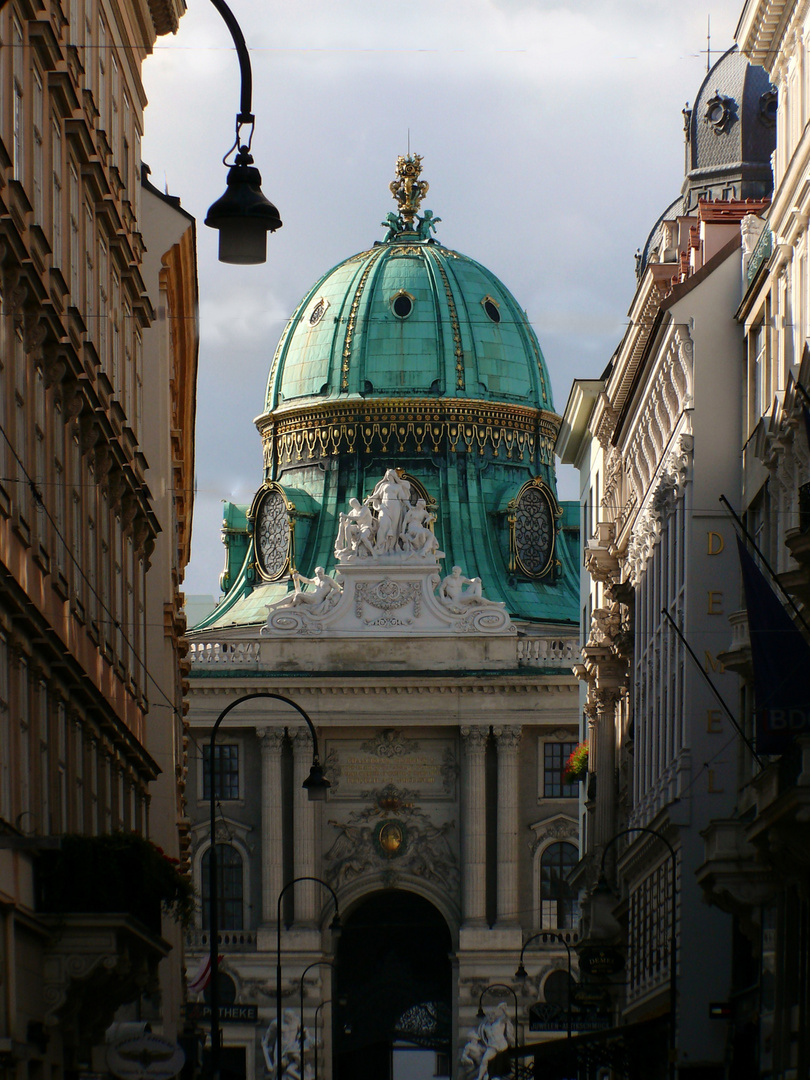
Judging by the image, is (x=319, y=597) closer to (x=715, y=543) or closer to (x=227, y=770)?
(x=227, y=770)

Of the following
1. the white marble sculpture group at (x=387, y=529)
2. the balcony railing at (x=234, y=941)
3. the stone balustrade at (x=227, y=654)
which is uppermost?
the white marble sculpture group at (x=387, y=529)

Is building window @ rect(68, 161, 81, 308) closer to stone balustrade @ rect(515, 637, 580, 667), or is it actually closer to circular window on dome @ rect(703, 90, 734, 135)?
circular window on dome @ rect(703, 90, 734, 135)

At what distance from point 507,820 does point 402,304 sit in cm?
2440

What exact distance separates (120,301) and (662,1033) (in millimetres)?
20256

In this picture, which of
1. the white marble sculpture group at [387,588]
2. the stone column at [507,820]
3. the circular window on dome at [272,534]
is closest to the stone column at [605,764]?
the stone column at [507,820]

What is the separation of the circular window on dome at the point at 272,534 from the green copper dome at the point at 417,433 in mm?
75

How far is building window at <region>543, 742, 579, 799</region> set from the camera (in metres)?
101

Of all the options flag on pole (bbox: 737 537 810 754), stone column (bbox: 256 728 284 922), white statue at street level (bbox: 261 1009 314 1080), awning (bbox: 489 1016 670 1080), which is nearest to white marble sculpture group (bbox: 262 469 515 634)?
stone column (bbox: 256 728 284 922)

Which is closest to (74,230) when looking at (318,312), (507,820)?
(507,820)

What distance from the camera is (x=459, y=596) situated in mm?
103125

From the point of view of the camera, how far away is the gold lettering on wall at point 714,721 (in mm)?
50562

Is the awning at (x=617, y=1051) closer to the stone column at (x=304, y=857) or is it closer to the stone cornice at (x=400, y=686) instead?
the stone column at (x=304, y=857)

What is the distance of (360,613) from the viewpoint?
Result: 102938 mm

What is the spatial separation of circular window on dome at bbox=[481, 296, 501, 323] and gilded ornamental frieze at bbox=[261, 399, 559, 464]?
4.04 metres
